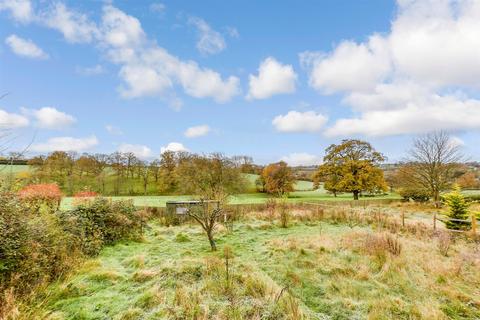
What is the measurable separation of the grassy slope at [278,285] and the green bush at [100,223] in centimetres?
68

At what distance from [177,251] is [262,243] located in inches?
132

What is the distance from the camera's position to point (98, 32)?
887 centimetres

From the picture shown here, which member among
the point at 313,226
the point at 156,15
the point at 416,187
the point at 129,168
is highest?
the point at 156,15

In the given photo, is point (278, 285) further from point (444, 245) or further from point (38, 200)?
point (38, 200)

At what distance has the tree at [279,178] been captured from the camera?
131 feet

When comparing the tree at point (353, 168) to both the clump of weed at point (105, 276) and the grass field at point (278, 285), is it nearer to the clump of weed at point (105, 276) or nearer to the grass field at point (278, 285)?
the grass field at point (278, 285)

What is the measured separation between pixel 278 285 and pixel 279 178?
35.3 meters

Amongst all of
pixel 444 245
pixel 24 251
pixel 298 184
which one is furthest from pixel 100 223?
pixel 298 184

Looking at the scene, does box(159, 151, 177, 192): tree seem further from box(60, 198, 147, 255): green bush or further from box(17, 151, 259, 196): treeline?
box(60, 198, 147, 255): green bush

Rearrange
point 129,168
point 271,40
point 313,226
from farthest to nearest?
point 129,168
point 313,226
point 271,40

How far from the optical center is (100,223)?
10078 millimetres

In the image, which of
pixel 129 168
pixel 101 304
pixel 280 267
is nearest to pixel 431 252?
pixel 280 267

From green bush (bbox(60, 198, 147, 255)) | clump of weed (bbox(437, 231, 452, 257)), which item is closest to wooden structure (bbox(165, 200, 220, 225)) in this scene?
green bush (bbox(60, 198, 147, 255))

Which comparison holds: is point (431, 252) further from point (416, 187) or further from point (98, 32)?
point (416, 187)
